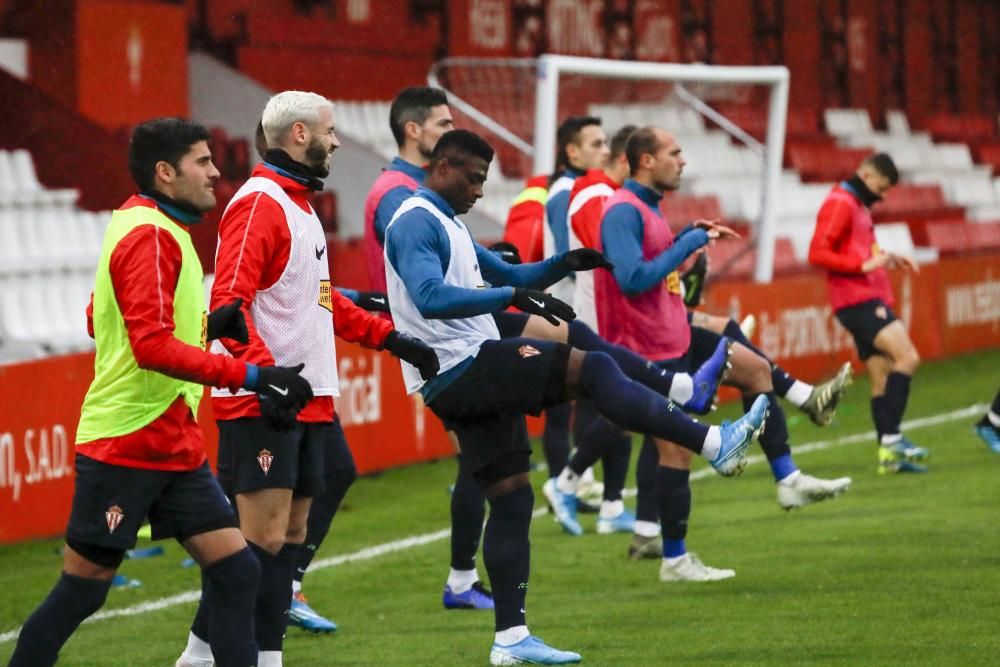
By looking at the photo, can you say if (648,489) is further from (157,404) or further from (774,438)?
(157,404)

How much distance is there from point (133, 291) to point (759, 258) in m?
12.0

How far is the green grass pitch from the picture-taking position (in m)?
6.65

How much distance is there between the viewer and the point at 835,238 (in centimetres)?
1139

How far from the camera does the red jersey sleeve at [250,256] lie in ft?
18.6

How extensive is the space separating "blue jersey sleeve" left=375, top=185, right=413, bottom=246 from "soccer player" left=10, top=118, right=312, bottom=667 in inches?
71.9

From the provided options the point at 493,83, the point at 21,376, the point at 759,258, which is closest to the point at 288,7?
the point at 493,83

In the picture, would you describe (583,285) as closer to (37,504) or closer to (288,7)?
(37,504)

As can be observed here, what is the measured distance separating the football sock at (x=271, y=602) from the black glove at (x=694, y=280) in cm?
428

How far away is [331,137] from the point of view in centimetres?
606

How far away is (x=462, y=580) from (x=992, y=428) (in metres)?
5.26

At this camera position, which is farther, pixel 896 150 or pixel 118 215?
pixel 896 150

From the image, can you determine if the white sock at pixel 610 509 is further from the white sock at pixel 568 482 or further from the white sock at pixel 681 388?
the white sock at pixel 681 388

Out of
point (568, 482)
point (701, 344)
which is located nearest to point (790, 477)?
point (701, 344)

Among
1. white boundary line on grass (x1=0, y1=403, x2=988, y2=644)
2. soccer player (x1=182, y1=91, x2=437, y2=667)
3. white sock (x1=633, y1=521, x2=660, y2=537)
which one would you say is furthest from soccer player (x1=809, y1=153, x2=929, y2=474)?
soccer player (x1=182, y1=91, x2=437, y2=667)
